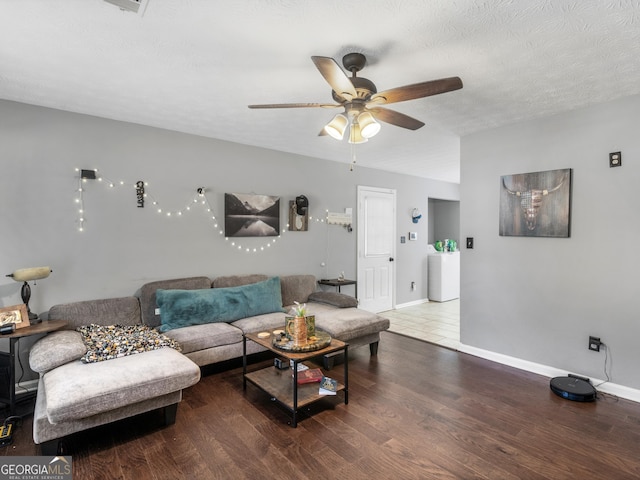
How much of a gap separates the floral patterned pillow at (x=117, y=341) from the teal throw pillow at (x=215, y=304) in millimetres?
274

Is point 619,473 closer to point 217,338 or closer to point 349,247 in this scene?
point 217,338

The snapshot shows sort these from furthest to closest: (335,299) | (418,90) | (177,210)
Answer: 1. (335,299)
2. (177,210)
3. (418,90)

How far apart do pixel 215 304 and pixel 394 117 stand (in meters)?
2.46

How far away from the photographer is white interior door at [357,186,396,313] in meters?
5.41

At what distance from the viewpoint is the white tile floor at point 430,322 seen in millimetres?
4359

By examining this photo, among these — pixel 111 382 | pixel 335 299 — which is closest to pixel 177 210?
pixel 111 382

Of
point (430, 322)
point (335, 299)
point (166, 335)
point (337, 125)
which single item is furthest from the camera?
point (430, 322)

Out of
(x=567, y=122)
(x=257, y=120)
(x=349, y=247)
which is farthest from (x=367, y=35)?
(x=349, y=247)

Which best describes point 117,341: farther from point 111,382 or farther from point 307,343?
point 307,343

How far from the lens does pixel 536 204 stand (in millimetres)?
3244

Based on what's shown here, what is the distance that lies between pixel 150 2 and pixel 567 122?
3408mm

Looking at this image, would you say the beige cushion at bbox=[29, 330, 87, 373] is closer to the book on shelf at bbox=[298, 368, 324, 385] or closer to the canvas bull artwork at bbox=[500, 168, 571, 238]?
the book on shelf at bbox=[298, 368, 324, 385]

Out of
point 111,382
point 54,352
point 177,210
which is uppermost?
point 177,210

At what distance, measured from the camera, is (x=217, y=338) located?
3.09 metres
